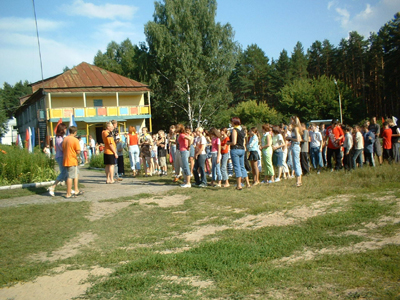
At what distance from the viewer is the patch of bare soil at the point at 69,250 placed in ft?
18.1

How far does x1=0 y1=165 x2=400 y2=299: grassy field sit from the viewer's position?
4.04m

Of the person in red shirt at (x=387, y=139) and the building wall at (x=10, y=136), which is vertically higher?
the building wall at (x=10, y=136)

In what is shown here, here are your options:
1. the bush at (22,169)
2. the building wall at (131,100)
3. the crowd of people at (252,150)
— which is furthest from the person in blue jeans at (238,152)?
the building wall at (131,100)

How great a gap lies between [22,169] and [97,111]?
27201mm

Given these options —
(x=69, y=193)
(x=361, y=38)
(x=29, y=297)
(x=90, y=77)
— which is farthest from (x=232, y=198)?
(x=361, y=38)

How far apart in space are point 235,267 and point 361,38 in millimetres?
59307

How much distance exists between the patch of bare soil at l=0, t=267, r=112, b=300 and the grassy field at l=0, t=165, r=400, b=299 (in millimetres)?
150

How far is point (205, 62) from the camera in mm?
42906

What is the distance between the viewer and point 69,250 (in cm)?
584

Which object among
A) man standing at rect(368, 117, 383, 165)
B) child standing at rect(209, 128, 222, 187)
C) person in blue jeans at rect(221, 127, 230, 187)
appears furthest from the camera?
man standing at rect(368, 117, 383, 165)

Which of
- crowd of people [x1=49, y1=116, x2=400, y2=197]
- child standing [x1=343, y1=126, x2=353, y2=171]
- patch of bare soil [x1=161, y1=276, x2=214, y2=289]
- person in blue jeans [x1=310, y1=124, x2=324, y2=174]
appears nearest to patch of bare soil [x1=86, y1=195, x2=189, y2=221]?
crowd of people [x1=49, y1=116, x2=400, y2=197]

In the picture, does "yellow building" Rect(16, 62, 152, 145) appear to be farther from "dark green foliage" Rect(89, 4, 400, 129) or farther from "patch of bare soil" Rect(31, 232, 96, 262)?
"patch of bare soil" Rect(31, 232, 96, 262)

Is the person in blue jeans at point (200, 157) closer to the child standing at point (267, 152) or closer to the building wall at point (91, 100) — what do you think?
the child standing at point (267, 152)

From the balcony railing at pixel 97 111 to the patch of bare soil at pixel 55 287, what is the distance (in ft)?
108
